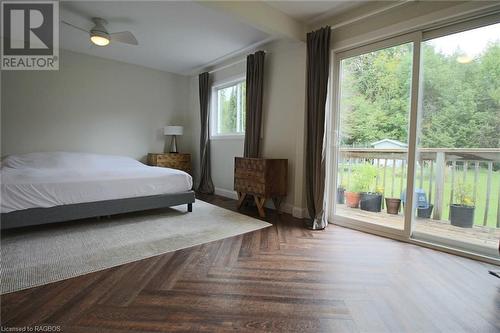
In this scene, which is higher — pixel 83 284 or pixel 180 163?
pixel 180 163

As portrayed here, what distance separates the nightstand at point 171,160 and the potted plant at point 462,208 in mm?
4362

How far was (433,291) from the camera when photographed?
5.40 feet

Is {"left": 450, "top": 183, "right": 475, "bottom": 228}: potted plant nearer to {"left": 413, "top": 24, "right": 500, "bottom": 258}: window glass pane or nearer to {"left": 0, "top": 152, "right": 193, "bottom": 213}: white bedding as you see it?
{"left": 413, "top": 24, "right": 500, "bottom": 258}: window glass pane

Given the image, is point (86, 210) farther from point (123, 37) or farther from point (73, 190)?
point (123, 37)

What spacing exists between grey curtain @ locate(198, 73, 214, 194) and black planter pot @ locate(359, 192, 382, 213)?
2.88 meters

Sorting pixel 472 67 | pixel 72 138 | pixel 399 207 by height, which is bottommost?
pixel 399 207

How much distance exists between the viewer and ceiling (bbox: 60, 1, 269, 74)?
290 cm

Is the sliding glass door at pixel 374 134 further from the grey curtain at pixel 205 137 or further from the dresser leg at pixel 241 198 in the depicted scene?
the grey curtain at pixel 205 137

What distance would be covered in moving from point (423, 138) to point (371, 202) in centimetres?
91

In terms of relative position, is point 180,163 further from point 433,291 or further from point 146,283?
point 433,291

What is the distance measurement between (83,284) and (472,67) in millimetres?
3503

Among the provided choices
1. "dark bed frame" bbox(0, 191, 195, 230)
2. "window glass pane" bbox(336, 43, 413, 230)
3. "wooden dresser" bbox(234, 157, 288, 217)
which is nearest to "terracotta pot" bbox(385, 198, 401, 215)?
"window glass pane" bbox(336, 43, 413, 230)

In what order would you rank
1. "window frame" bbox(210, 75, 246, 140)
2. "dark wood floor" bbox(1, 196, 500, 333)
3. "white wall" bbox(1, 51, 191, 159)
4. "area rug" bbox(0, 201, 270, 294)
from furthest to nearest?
1. "window frame" bbox(210, 75, 246, 140)
2. "white wall" bbox(1, 51, 191, 159)
3. "area rug" bbox(0, 201, 270, 294)
4. "dark wood floor" bbox(1, 196, 500, 333)

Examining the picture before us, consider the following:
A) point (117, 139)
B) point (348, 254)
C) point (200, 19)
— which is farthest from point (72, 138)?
point (348, 254)
